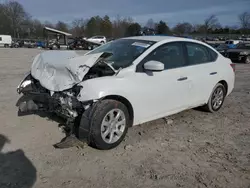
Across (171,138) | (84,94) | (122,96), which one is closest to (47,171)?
(84,94)

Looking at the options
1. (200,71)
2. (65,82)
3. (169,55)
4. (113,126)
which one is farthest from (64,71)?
(200,71)

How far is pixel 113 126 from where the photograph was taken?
3709 mm

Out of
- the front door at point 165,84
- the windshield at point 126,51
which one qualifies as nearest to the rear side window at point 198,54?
the front door at point 165,84

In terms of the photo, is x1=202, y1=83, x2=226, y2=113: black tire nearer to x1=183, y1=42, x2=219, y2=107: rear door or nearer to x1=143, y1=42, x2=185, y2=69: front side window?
x1=183, y1=42, x2=219, y2=107: rear door

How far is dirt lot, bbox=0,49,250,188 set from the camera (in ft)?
9.84

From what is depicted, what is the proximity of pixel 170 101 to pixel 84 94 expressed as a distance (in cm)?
164

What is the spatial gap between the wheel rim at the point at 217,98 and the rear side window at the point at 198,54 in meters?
0.69

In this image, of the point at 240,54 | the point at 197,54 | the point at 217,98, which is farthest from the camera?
the point at 240,54

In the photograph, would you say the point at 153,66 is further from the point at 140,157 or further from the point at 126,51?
the point at 140,157

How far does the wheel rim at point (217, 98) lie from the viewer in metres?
5.42

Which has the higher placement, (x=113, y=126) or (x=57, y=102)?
(x=57, y=102)

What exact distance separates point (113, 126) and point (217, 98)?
2838 millimetres

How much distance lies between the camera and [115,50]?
4594mm

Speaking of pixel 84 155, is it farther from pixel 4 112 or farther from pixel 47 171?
pixel 4 112
